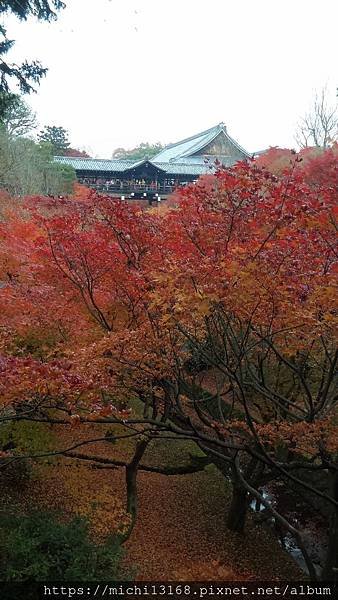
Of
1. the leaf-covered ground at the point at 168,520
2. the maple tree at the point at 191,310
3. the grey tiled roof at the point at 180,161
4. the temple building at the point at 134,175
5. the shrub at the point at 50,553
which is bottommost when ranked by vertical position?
the leaf-covered ground at the point at 168,520

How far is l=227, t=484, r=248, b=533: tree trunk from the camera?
10547 millimetres

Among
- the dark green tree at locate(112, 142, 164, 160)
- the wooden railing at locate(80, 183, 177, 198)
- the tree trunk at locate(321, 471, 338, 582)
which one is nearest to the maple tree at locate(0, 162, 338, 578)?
the tree trunk at locate(321, 471, 338, 582)

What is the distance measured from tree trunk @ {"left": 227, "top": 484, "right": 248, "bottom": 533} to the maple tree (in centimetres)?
4

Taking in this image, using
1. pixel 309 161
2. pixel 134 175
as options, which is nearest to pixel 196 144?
pixel 134 175

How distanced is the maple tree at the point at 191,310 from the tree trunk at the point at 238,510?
0.04 meters

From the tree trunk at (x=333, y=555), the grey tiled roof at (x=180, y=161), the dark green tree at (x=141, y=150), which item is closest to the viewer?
the tree trunk at (x=333, y=555)

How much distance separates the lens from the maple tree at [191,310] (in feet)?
19.0

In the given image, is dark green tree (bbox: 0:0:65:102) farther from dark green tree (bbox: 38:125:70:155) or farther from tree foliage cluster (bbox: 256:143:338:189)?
dark green tree (bbox: 38:125:70:155)

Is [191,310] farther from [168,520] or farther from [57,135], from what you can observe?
[57,135]

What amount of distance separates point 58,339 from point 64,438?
12.2 ft

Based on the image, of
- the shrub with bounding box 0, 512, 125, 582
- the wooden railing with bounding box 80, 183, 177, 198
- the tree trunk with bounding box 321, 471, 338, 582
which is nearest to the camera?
the shrub with bounding box 0, 512, 125, 582

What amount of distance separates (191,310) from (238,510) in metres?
6.88

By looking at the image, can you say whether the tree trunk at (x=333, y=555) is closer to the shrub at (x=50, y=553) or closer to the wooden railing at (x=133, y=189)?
the shrub at (x=50, y=553)

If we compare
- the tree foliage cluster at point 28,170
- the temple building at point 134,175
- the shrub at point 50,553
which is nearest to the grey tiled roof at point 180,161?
the temple building at point 134,175
